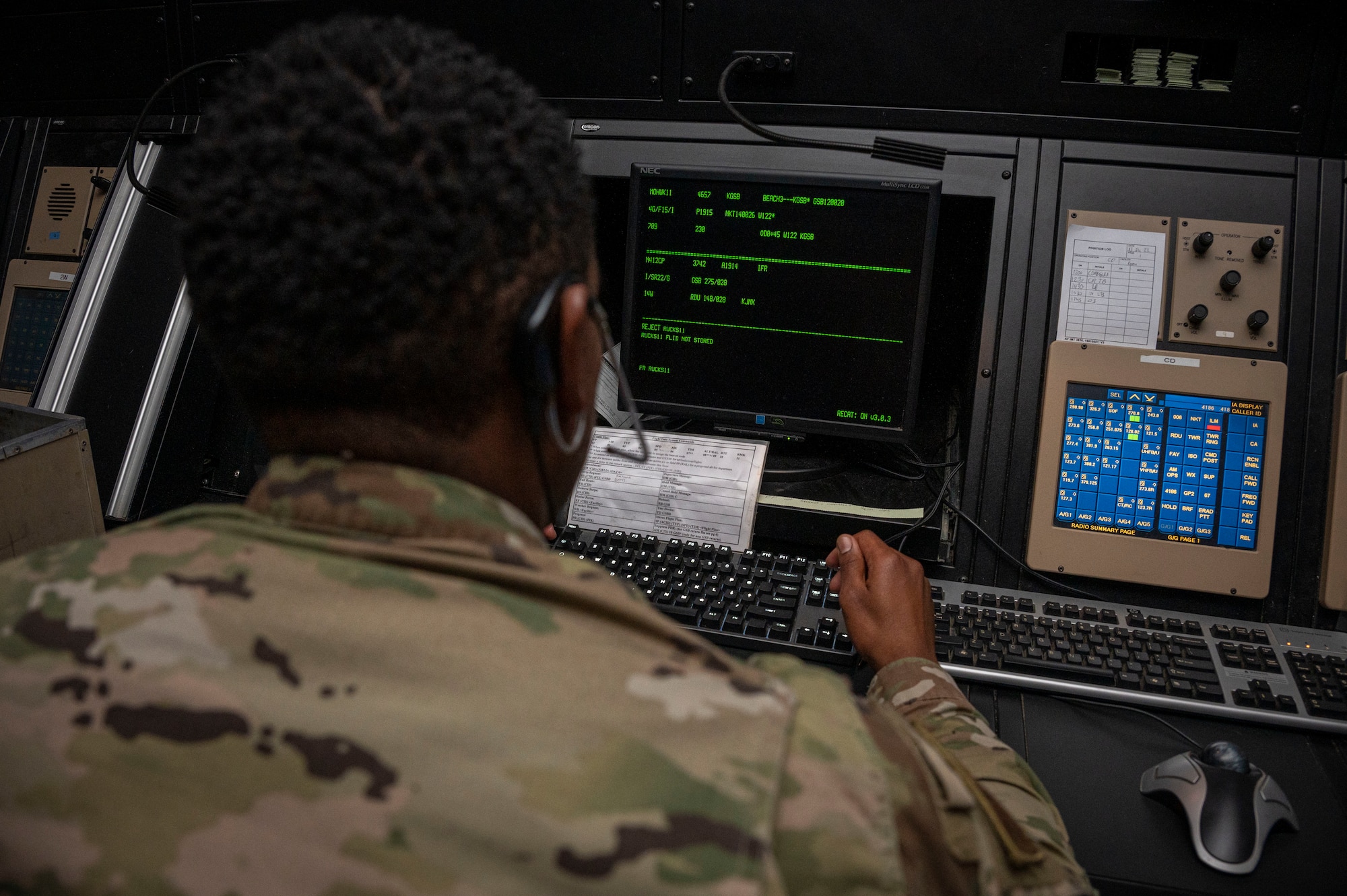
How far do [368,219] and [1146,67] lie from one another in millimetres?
1176

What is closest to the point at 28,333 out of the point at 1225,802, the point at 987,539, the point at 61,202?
the point at 61,202

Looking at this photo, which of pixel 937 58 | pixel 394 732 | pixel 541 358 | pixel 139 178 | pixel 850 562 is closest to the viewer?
pixel 394 732

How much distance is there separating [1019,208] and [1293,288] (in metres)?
0.37

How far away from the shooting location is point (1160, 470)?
3.58 ft

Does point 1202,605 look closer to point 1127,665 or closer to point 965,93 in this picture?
point 1127,665

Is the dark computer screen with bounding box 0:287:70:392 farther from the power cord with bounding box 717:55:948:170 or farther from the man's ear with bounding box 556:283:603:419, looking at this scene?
the man's ear with bounding box 556:283:603:419

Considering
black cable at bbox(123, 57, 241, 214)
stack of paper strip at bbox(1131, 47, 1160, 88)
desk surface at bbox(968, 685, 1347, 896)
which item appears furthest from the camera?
black cable at bbox(123, 57, 241, 214)

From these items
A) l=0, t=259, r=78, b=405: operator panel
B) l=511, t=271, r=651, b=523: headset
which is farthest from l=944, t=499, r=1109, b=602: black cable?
l=0, t=259, r=78, b=405: operator panel

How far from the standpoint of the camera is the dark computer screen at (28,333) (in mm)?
1576

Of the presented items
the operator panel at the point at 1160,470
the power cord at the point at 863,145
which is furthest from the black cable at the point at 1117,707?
the power cord at the point at 863,145

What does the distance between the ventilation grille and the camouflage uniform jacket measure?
57.0 inches

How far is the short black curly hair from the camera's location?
0.43 m

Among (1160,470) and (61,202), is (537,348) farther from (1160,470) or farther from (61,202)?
(61,202)

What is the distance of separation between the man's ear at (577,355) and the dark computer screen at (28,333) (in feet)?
4.81
